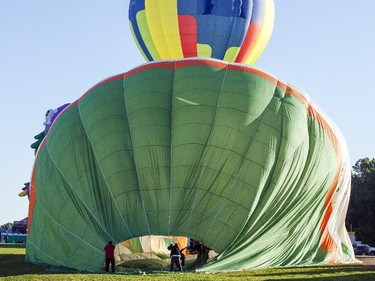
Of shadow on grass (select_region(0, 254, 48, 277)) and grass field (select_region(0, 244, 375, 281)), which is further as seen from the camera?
shadow on grass (select_region(0, 254, 48, 277))

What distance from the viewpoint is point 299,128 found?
60.5 feet

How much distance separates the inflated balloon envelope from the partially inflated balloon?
390 inches

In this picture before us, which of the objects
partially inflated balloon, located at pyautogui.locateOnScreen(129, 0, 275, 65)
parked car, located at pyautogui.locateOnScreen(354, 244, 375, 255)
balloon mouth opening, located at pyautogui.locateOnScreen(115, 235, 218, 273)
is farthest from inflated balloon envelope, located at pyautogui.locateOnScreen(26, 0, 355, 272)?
parked car, located at pyautogui.locateOnScreen(354, 244, 375, 255)

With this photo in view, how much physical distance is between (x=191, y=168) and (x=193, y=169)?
51 mm

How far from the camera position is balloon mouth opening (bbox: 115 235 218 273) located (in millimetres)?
18297

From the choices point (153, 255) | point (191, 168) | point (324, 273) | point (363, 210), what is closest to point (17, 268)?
point (153, 255)

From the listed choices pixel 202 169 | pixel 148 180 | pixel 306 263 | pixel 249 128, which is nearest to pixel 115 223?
pixel 148 180

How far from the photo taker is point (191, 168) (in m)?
17.4

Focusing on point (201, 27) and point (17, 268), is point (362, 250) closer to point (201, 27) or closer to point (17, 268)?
point (201, 27)

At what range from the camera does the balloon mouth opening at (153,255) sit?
Result: 18.3 m

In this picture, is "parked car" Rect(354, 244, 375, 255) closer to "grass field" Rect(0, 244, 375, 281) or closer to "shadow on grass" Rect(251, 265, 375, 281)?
"shadow on grass" Rect(251, 265, 375, 281)

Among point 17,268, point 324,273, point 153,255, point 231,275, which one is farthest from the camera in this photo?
point 153,255

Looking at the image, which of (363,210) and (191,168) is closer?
(191,168)

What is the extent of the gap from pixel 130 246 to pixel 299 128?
5.40 meters
